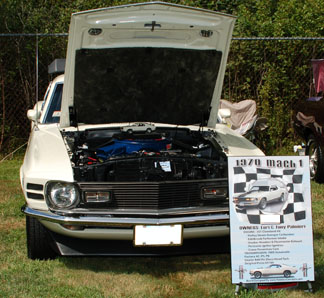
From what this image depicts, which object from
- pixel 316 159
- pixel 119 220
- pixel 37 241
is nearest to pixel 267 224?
pixel 119 220

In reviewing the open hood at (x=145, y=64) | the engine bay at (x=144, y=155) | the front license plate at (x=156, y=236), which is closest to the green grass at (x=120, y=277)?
the front license plate at (x=156, y=236)

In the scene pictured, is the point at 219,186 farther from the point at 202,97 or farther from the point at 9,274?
the point at 9,274

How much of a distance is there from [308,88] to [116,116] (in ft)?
18.3

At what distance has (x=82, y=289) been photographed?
12.9 ft

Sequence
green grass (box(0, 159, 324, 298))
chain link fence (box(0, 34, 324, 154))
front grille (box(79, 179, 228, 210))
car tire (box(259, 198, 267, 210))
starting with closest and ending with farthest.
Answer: car tire (box(259, 198, 267, 210)) → green grass (box(0, 159, 324, 298)) → front grille (box(79, 179, 228, 210)) → chain link fence (box(0, 34, 324, 154))

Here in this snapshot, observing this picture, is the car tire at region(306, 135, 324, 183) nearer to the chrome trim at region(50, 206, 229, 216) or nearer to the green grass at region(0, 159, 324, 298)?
the green grass at region(0, 159, 324, 298)

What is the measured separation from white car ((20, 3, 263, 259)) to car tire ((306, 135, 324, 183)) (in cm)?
245

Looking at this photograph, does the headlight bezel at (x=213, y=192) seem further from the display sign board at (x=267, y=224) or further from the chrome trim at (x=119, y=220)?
the display sign board at (x=267, y=224)

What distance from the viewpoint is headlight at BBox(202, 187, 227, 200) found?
411 centimetres

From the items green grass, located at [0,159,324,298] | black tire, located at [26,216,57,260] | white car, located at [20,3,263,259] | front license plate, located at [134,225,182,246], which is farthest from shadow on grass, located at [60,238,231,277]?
front license plate, located at [134,225,182,246]

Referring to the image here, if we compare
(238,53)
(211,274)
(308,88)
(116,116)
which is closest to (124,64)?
(116,116)

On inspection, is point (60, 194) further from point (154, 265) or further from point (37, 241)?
point (154, 265)

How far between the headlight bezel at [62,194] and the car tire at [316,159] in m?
4.50

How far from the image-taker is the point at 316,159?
791 cm
